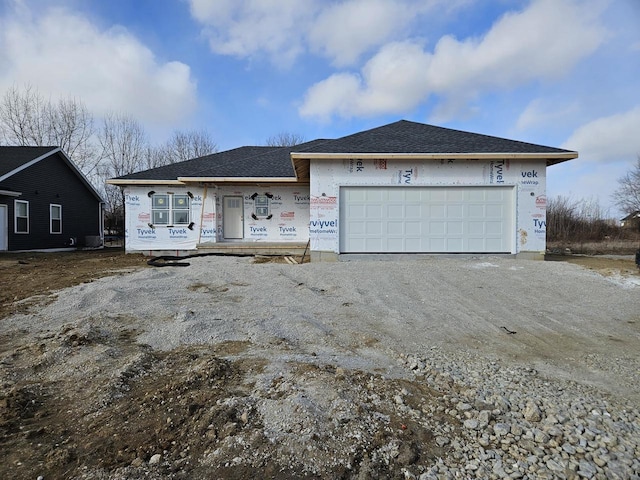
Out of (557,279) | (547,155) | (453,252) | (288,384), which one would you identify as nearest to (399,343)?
(288,384)

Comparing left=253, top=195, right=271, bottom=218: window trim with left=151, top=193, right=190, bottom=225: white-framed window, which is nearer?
left=151, top=193, right=190, bottom=225: white-framed window

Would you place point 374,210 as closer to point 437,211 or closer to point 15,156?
point 437,211

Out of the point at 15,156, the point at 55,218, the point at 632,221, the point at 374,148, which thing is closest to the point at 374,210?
the point at 374,148

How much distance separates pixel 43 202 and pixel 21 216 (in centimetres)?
156

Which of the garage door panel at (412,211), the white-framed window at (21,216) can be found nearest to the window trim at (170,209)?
the white-framed window at (21,216)

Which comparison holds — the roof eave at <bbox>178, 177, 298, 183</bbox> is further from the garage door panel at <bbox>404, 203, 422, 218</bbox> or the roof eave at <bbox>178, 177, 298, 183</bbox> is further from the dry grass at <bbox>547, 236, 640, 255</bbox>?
the dry grass at <bbox>547, 236, 640, 255</bbox>

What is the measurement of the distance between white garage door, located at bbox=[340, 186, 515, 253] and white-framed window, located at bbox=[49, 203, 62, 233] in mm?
15914

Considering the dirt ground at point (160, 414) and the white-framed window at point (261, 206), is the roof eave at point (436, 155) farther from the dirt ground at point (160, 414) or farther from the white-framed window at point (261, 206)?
the dirt ground at point (160, 414)

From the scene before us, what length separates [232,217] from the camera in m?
15.0

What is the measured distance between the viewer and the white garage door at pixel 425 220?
11227 millimetres

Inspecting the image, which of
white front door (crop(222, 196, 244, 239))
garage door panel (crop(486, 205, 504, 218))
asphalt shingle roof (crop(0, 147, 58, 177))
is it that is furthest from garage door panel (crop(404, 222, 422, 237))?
asphalt shingle roof (crop(0, 147, 58, 177))

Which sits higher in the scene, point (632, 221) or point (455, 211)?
point (632, 221)

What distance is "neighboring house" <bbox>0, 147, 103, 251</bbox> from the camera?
53.2ft

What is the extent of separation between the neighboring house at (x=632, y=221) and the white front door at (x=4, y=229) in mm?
38452
